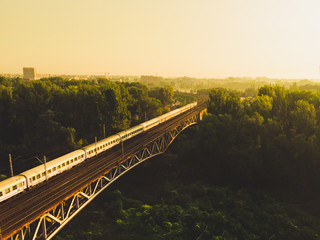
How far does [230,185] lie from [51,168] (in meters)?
32.4

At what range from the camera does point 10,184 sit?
25047mm

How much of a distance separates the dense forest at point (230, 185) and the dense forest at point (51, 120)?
562 inches

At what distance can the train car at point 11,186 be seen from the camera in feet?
79.8

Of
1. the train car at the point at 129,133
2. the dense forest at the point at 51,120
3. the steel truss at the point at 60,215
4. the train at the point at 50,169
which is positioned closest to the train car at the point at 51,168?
the train at the point at 50,169

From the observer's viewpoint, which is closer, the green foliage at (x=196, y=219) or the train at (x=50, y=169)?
the train at (x=50, y=169)

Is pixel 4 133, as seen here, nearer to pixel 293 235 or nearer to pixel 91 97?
pixel 91 97

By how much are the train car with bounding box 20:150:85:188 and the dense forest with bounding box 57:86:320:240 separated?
841cm

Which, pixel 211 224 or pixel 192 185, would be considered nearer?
pixel 211 224

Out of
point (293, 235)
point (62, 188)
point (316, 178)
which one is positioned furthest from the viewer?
point (316, 178)

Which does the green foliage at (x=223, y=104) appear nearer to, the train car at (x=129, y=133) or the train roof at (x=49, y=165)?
the train car at (x=129, y=133)

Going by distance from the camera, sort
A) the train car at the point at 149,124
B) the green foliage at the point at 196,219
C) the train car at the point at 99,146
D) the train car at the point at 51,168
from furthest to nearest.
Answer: the train car at the point at 149,124
the train car at the point at 99,146
the green foliage at the point at 196,219
the train car at the point at 51,168

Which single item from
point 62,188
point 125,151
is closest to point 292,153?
point 125,151

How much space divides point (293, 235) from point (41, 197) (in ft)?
105

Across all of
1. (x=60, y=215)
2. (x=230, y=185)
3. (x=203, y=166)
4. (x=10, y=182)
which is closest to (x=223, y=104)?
(x=203, y=166)
